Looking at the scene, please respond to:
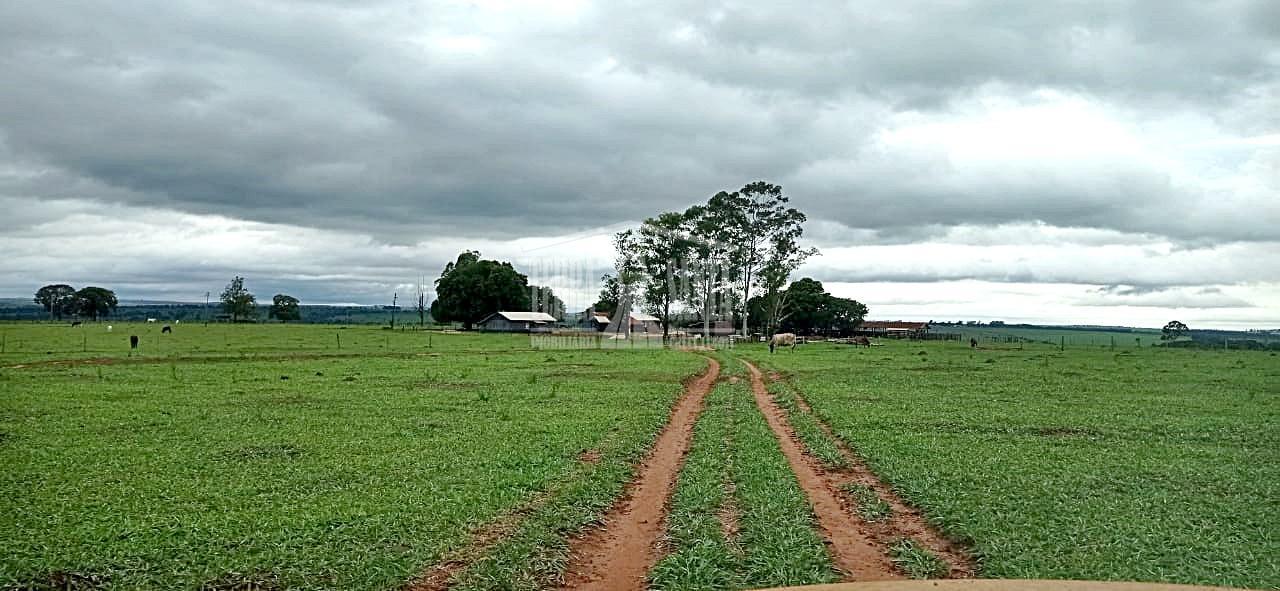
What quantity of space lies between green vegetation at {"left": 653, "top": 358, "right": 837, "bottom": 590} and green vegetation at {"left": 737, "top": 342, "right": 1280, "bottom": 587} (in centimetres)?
141

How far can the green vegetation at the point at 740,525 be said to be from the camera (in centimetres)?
680

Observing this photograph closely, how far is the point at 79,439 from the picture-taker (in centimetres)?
1323

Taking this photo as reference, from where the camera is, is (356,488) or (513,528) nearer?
(513,528)

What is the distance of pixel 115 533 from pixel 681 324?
2559 inches

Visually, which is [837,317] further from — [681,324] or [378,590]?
[378,590]

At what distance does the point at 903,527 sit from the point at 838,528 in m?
0.67

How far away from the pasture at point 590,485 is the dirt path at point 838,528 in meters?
0.06

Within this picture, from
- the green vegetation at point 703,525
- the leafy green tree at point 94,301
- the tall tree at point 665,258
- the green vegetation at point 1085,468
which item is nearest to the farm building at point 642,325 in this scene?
the tall tree at point 665,258

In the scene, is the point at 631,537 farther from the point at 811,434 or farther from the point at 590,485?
the point at 811,434

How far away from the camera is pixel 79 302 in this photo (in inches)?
5221

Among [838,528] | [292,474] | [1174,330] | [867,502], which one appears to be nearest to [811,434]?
[867,502]

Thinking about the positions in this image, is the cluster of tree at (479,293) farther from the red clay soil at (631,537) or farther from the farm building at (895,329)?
the red clay soil at (631,537)

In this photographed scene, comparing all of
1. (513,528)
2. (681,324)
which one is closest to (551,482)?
(513,528)

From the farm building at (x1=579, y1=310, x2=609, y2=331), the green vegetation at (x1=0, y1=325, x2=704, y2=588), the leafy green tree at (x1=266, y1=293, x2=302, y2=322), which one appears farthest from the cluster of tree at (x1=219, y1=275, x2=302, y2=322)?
the green vegetation at (x1=0, y1=325, x2=704, y2=588)
